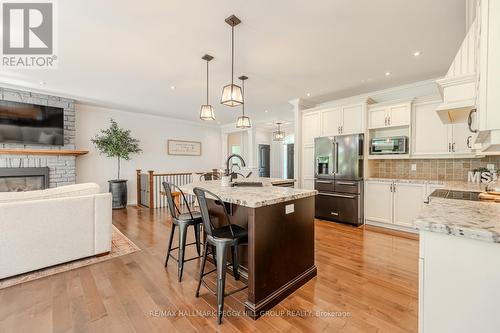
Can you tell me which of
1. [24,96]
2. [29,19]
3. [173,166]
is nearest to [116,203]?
[173,166]

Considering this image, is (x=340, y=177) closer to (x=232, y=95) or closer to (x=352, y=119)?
(x=352, y=119)

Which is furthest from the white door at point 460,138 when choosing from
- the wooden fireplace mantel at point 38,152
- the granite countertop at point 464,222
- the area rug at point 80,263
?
the wooden fireplace mantel at point 38,152

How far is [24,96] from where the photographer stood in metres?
4.60

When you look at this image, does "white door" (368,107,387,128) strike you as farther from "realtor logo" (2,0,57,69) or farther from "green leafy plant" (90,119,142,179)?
"green leafy plant" (90,119,142,179)

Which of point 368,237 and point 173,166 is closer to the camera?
point 368,237

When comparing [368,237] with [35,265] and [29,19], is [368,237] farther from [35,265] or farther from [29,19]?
[29,19]

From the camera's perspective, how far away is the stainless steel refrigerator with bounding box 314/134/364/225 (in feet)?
13.9

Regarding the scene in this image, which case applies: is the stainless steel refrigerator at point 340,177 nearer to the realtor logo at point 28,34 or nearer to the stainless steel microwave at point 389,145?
the stainless steel microwave at point 389,145

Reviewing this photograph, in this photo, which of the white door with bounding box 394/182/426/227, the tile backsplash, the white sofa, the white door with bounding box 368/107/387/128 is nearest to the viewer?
the white sofa

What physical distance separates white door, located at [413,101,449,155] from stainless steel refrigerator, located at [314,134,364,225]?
0.88 meters

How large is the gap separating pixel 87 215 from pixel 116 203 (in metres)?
3.19

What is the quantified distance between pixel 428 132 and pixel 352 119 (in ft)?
4.07

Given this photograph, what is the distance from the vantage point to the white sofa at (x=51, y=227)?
2.31 m

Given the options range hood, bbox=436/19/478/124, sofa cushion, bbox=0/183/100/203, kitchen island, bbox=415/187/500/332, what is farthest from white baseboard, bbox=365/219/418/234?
sofa cushion, bbox=0/183/100/203
